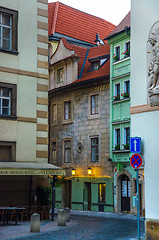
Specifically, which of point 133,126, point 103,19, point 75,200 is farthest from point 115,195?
point 103,19

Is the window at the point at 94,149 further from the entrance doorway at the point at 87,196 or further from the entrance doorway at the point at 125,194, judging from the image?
the entrance doorway at the point at 125,194

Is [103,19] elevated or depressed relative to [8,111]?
elevated

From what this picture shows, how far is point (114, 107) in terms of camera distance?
32.1 m

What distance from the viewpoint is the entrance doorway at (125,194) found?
30.8m

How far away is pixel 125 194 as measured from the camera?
31.0m

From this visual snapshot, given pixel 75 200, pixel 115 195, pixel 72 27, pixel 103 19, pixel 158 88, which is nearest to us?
pixel 158 88

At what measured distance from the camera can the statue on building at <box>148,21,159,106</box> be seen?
49.8ft

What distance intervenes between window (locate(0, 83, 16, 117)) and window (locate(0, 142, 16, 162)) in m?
1.39

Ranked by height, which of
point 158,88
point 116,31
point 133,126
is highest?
point 116,31

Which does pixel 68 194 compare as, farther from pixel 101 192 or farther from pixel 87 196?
pixel 101 192

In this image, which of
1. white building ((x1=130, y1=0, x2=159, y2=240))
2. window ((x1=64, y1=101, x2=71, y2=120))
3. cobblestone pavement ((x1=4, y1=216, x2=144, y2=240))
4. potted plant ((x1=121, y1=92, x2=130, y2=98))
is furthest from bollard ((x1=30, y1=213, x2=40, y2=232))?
window ((x1=64, y1=101, x2=71, y2=120))

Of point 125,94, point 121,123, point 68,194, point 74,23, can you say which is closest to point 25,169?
point 121,123

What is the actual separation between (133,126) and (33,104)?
27.4 ft

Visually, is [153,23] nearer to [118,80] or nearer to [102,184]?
[118,80]
